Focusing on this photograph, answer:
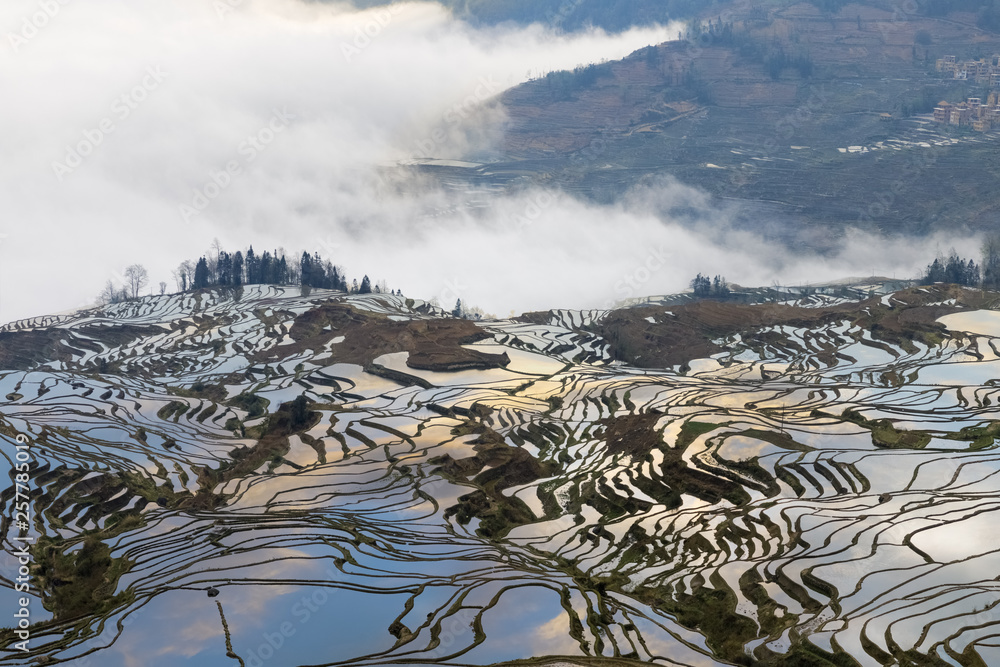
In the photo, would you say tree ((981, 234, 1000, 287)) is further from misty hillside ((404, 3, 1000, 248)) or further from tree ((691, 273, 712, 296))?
tree ((691, 273, 712, 296))

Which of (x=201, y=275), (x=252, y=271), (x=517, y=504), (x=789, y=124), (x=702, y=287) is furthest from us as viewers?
(x=789, y=124)

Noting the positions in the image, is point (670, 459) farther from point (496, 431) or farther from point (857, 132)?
point (857, 132)

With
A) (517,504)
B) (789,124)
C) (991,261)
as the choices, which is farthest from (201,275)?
(789,124)

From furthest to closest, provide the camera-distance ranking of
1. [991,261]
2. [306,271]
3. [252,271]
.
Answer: [991,261] → [306,271] → [252,271]

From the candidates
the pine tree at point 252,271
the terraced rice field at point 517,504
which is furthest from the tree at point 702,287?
the pine tree at point 252,271

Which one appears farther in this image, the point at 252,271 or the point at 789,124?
the point at 789,124

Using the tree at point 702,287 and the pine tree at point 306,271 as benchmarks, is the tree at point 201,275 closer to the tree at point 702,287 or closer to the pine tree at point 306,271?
the pine tree at point 306,271

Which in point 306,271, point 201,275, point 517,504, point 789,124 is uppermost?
point 789,124

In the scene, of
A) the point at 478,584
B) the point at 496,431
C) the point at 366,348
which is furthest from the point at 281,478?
the point at 366,348

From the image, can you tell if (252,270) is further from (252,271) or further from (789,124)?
(789,124)
